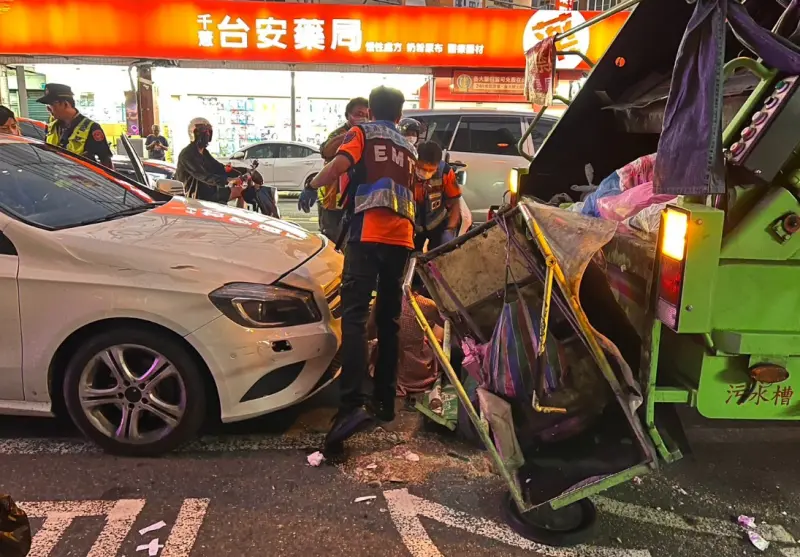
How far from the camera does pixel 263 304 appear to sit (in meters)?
3.21

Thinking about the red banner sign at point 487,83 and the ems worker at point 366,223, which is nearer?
the ems worker at point 366,223

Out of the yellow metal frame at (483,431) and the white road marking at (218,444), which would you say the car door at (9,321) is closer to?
the white road marking at (218,444)

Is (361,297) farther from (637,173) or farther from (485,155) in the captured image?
(485,155)

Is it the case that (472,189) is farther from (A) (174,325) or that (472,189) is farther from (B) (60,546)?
(B) (60,546)

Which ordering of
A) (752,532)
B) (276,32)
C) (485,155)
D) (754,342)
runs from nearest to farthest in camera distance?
(754,342), (752,532), (485,155), (276,32)

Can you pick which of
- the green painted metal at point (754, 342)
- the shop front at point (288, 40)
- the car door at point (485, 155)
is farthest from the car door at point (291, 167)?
the green painted metal at point (754, 342)

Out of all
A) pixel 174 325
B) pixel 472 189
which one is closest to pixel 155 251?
pixel 174 325

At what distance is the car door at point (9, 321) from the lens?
3078 mm

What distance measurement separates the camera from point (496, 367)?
289cm

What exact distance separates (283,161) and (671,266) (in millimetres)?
14002

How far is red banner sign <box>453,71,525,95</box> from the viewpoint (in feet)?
50.5

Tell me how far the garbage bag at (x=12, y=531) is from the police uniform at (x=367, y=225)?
5.61 ft

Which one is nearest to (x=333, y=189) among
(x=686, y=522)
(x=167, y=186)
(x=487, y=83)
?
(x=167, y=186)

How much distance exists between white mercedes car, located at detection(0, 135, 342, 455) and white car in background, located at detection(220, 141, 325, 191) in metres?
12.1
